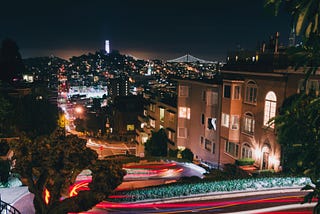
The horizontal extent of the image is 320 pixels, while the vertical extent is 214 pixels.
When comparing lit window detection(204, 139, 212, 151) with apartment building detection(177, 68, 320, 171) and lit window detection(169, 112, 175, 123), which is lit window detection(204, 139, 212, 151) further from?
lit window detection(169, 112, 175, 123)

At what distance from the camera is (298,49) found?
3.95 metres

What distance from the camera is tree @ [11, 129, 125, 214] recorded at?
375 inches

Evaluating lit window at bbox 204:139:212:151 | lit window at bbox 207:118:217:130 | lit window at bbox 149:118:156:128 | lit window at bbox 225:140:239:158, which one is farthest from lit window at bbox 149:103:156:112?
lit window at bbox 225:140:239:158

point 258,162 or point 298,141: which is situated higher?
point 298,141

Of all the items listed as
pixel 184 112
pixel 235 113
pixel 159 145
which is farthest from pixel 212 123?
pixel 159 145

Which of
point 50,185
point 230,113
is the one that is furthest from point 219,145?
point 50,185

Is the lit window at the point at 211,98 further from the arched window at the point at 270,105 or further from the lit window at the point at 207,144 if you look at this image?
the arched window at the point at 270,105

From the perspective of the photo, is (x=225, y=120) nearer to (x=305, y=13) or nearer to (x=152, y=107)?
(x=152, y=107)

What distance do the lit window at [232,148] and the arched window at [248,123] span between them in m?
1.74

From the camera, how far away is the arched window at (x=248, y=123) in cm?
2429

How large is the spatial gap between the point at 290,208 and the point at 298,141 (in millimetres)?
9655

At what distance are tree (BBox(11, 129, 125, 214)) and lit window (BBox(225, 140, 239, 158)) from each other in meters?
18.1

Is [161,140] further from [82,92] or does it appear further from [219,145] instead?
[82,92]

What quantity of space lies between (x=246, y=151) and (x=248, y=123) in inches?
88.9
